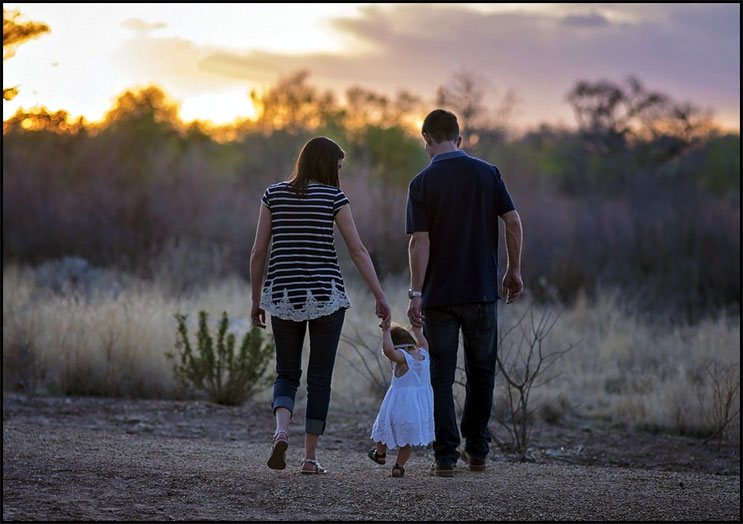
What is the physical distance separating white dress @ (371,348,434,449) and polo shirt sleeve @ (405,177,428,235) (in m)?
0.70

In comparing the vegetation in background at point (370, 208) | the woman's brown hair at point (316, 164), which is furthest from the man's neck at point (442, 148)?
the vegetation in background at point (370, 208)

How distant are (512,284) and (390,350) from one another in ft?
2.85

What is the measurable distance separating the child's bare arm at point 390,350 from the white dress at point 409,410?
0.05 metres

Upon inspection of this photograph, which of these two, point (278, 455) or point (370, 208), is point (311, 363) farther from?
point (370, 208)

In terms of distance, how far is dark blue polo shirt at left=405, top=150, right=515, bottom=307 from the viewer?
5852 mm

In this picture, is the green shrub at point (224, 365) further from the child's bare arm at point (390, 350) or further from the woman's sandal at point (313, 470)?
the child's bare arm at point (390, 350)

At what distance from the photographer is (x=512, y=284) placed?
601cm

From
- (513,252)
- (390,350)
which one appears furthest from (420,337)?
(513,252)

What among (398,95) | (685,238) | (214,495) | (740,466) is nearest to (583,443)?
(740,466)

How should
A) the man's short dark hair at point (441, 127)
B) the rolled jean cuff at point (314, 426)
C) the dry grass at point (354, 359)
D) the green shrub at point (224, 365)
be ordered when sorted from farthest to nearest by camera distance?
the dry grass at point (354, 359), the green shrub at point (224, 365), the man's short dark hair at point (441, 127), the rolled jean cuff at point (314, 426)

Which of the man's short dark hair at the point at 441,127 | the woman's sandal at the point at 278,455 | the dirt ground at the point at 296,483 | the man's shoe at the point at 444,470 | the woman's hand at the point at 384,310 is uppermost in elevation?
the man's short dark hair at the point at 441,127

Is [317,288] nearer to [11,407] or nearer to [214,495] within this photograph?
[214,495]

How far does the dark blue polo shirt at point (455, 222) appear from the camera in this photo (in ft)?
19.2

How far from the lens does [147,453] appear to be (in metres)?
6.60
